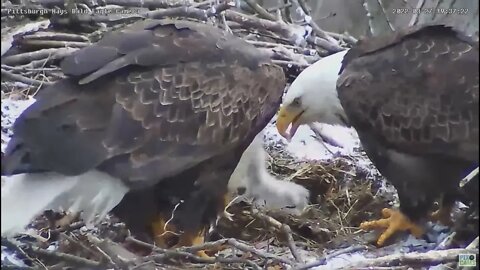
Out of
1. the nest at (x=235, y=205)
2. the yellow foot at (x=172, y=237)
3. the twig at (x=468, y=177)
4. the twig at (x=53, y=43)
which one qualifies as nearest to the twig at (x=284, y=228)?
the nest at (x=235, y=205)

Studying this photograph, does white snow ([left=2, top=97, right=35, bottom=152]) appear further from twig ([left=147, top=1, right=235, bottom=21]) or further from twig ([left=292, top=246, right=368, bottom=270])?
twig ([left=292, top=246, right=368, bottom=270])

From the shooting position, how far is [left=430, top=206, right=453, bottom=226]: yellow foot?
3.19 feet

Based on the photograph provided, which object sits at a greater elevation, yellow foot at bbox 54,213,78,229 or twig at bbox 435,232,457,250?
twig at bbox 435,232,457,250

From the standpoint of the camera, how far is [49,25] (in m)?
0.96

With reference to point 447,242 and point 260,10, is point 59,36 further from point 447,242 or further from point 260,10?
point 447,242

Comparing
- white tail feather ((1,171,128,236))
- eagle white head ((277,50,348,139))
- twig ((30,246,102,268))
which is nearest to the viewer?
white tail feather ((1,171,128,236))

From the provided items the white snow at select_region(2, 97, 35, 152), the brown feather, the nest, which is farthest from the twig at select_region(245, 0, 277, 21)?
the white snow at select_region(2, 97, 35, 152)

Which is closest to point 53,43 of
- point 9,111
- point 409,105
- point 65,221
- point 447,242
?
point 9,111

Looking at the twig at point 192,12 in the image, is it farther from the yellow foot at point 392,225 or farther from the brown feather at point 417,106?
the yellow foot at point 392,225

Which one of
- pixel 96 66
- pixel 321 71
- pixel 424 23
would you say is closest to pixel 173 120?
pixel 96 66

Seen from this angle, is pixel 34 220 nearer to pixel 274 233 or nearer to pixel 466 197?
pixel 274 233

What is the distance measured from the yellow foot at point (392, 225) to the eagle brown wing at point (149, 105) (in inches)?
8.9

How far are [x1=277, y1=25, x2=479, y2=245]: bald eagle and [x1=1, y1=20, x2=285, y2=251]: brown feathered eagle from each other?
0.09m

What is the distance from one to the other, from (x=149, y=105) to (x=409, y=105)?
331mm
